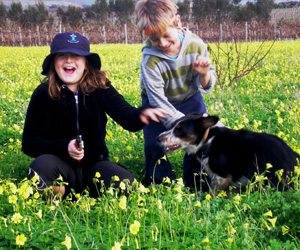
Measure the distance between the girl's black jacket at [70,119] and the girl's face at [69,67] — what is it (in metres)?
0.13

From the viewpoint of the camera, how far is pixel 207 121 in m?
4.07

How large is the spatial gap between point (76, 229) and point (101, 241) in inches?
10.4

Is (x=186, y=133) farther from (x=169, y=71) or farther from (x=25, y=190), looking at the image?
(x=25, y=190)

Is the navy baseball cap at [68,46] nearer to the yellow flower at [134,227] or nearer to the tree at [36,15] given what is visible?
the yellow flower at [134,227]

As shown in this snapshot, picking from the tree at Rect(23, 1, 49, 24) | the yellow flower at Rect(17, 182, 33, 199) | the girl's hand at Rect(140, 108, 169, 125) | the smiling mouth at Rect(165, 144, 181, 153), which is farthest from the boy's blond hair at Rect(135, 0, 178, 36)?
the tree at Rect(23, 1, 49, 24)

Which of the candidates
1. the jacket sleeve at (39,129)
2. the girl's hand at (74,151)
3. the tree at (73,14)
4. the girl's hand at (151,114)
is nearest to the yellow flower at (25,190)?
the girl's hand at (74,151)

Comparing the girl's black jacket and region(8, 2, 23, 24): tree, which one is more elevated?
region(8, 2, 23, 24): tree

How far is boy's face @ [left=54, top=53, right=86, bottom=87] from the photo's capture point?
395 cm

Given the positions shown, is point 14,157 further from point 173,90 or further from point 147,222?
point 147,222

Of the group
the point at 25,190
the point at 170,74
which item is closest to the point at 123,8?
the point at 170,74

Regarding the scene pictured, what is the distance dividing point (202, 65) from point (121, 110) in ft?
3.07

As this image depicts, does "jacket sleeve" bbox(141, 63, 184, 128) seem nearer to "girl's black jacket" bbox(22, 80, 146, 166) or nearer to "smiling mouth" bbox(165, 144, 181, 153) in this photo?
"smiling mouth" bbox(165, 144, 181, 153)

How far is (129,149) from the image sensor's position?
5.23m

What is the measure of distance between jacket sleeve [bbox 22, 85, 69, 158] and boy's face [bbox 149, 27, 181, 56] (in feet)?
3.98
